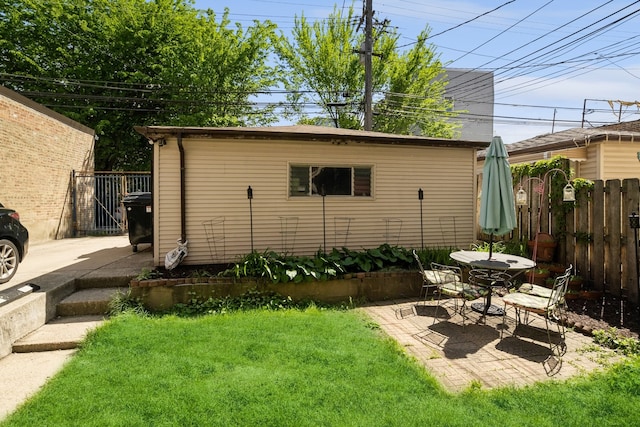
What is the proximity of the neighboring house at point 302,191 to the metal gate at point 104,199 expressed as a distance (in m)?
7.71

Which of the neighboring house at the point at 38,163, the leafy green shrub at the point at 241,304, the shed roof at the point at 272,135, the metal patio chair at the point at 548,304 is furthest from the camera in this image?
the neighboring house at the point at 38,163

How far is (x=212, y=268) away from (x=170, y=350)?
2.73 m

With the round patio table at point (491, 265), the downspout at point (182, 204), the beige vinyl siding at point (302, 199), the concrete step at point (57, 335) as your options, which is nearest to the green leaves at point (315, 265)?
the beige vinyl siding at point (302, 199)

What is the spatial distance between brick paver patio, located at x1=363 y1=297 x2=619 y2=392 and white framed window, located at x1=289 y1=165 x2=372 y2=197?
292cm

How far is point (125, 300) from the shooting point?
5.43m

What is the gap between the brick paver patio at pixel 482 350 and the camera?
3.51 meters

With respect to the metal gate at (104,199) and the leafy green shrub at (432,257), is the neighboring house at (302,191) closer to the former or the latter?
the leafy green shrub at (432,257)

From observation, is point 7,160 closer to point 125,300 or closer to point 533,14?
point 125,300

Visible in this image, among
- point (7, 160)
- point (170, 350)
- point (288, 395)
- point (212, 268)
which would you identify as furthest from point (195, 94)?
point (288, 395)

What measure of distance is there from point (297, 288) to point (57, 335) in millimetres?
3294

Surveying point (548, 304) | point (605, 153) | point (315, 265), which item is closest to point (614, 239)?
point (548, 304)

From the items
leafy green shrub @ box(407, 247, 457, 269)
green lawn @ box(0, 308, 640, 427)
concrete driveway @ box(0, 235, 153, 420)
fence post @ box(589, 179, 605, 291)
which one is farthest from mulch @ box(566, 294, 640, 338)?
concrete driveway @ box(0, 235, 153, 420)

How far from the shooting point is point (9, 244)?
217 inches

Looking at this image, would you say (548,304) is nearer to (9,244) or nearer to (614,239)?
(614,239)
